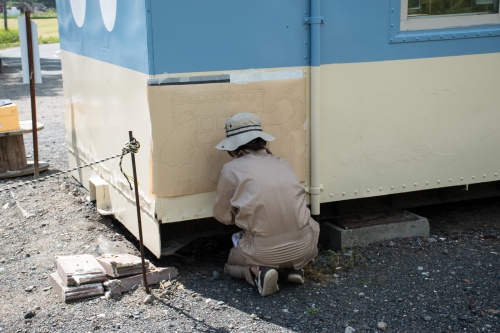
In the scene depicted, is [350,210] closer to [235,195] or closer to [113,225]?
[235,195]

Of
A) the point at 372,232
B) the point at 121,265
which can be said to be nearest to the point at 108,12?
the point at 121,265

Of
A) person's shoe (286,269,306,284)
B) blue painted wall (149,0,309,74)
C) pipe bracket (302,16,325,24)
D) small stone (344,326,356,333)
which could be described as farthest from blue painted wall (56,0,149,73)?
small stone (344,326,356,333)

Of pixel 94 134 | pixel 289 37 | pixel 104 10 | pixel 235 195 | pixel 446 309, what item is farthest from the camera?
pixel 94 134

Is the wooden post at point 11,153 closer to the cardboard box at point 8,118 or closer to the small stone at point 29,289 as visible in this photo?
the cardboard box at point 8,118

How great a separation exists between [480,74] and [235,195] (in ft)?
7.71

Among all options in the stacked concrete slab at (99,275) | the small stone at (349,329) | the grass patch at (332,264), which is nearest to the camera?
the small stone at (349,329)

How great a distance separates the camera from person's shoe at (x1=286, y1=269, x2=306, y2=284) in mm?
4590

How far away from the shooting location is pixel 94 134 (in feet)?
20.4

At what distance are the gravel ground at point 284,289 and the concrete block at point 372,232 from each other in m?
0.07

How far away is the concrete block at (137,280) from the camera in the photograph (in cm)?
455

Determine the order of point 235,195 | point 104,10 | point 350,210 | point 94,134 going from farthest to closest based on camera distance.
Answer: point 94,134
point 350,210
point 104,10
point 235,195

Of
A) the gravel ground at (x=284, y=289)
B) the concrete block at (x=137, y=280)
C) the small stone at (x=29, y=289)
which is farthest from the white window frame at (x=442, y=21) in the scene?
the small stone at (x=29, y=289)

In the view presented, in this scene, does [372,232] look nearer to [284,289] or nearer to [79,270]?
[284,289]

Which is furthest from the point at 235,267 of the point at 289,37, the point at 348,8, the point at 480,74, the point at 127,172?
the point at 480,74
